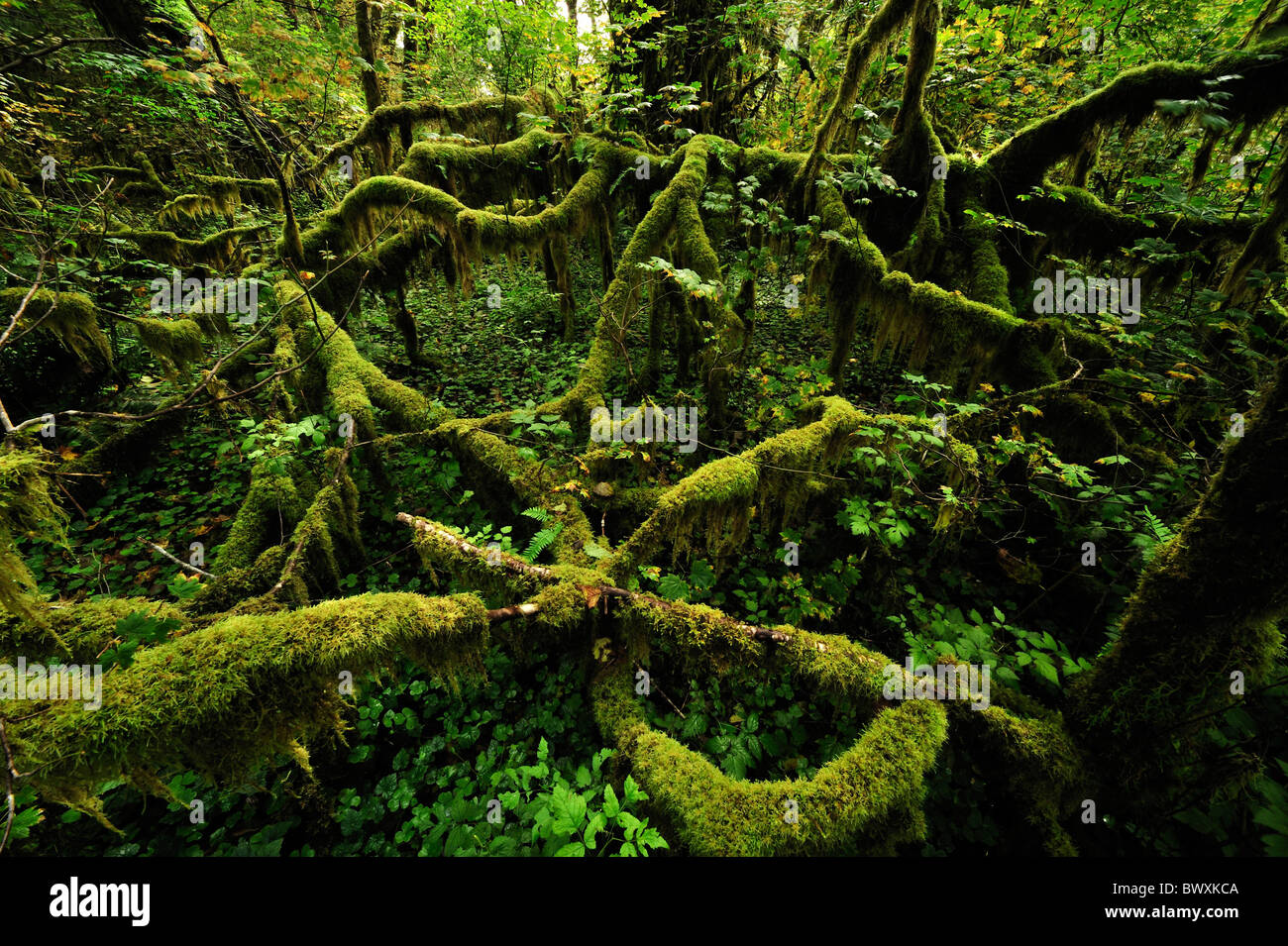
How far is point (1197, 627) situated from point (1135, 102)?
669 centimetres

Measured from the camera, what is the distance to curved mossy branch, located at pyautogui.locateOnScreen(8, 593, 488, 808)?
1.67m

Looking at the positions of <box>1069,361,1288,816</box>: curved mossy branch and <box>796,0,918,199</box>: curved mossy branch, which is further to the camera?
<box>796,0,918,199</box>: curved mossy branch

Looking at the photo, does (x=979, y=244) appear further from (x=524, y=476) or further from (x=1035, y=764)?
(x=524, y=476)

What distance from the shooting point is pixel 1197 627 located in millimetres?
2613

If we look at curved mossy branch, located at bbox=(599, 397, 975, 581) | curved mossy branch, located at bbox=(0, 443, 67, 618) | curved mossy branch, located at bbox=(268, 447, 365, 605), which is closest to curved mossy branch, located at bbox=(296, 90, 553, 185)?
curved mossy branch, located at bbox=(268, 447, 365, 605)

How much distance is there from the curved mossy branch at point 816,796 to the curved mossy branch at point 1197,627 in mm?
1234

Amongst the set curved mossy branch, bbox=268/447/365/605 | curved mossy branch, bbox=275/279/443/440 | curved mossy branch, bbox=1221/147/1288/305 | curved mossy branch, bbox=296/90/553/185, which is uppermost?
curved mossy branch, bbox=296/90/553/185

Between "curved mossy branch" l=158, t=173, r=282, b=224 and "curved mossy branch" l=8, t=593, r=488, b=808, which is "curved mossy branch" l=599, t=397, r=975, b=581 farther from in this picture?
"curved mossy branch" l=158, t=173, r=282, b=224

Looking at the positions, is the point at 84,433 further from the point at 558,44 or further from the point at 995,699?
the point at 558,44

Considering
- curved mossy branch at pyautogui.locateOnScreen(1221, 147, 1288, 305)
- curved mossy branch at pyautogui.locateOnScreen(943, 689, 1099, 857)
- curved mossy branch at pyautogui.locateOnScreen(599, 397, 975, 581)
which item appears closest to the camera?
curved mossy branch at pyautogui.locateOnScreen(943, 689, 1099, 857)

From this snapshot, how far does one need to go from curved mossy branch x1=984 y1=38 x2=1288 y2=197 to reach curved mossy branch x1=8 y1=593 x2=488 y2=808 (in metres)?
8.79

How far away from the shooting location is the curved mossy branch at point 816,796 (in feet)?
7.44

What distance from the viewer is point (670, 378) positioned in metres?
7.66

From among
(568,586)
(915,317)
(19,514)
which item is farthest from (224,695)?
(915,317)
